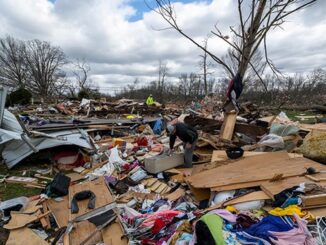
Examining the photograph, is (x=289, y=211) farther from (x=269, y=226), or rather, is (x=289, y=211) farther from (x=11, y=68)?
(x=11, y=68)

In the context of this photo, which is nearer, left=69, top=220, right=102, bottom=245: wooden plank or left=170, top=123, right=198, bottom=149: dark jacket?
left=69, top=220, right=102, bottom=245: wooden plank

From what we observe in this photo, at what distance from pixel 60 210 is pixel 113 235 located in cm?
124

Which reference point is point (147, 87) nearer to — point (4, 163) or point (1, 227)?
point (4, 163)

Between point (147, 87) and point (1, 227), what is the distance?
38.9 m

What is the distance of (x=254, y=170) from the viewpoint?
16.2 feet

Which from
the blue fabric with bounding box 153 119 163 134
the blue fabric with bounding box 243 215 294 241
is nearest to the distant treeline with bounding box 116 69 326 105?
the blue fabric with bounding box 153 119 163 134

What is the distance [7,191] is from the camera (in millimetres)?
5629

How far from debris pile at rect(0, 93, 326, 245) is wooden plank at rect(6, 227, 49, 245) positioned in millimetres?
19

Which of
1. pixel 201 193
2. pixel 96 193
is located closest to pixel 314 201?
pixel 201 193

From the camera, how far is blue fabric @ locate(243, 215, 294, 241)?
2.96m

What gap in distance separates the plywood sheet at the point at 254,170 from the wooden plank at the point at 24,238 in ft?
8.64

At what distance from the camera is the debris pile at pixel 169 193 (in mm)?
3225

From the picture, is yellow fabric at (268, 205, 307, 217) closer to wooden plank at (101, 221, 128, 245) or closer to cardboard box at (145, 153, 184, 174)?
wooden plank at (101, 221, 128, 245)

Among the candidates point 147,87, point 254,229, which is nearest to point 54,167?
point 254,229
